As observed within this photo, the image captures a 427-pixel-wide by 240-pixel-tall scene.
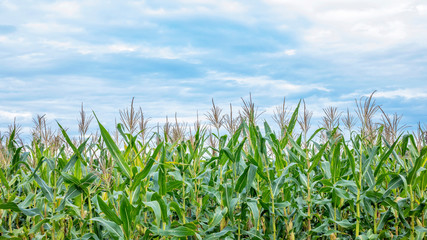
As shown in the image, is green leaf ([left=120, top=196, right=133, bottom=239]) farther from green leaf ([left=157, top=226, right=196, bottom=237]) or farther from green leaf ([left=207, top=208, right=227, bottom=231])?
green leaf ([left=207, top=208, right=227, bottom=231])

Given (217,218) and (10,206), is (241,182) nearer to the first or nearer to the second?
(217,218)

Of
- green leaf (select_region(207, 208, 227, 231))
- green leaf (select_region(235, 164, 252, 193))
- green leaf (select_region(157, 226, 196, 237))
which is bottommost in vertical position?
green leaf (select_region(157, 226, 196, 237))

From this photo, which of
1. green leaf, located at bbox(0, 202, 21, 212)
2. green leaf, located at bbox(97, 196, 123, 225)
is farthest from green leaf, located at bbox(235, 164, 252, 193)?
green leaf, located at bbox(0, 202, 21, 212)

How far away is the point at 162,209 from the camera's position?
3.67 metres

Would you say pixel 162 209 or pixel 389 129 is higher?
pixel 389 129

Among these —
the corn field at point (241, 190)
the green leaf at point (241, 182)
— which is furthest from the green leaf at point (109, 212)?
the green leaf at point (241, 182)

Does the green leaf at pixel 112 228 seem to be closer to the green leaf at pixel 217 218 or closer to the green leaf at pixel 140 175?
the green leaf at pixel 140 175

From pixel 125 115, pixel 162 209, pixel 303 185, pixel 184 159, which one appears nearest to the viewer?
pixel 162 209

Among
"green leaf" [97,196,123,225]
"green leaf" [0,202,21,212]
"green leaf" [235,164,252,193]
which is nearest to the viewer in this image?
"green leaf" [97,196,123,225]

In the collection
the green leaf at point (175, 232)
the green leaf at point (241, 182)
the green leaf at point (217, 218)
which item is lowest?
the green leaf at point (175, 232)

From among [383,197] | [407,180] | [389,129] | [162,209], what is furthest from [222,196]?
[389,129]

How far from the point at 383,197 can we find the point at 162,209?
231cm

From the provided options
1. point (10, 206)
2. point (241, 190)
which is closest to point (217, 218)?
point (241, 190)

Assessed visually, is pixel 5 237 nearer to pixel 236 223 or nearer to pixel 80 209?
pixel 80 209
